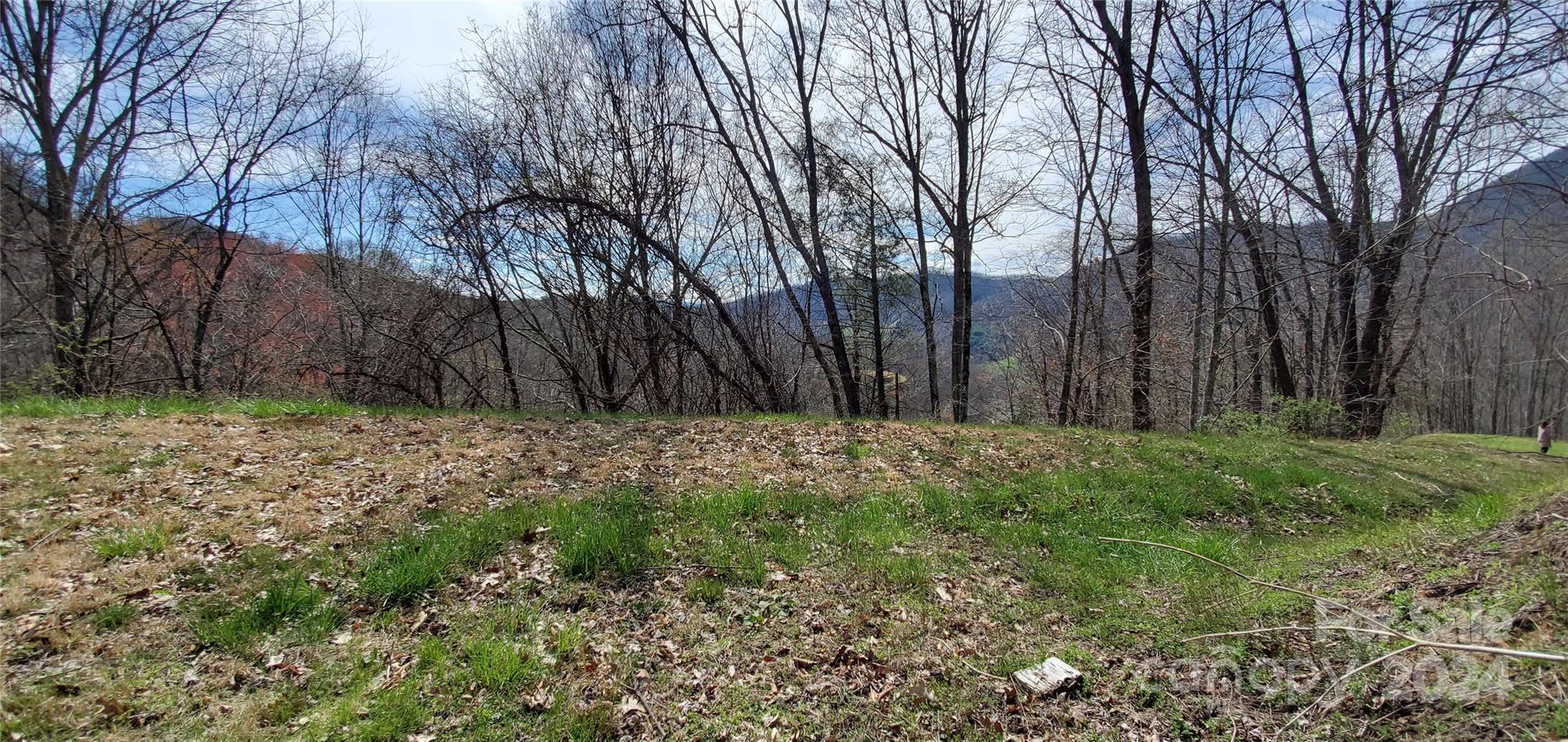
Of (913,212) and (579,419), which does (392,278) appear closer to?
(579,419)

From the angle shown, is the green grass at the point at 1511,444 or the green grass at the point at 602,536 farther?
the green grass at the point at 1511,444

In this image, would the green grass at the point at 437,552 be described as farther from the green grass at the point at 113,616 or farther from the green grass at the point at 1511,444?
the green grass at the point at 1511,444

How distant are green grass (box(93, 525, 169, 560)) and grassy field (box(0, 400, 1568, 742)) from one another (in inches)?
0.8

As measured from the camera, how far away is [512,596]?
3518 mm

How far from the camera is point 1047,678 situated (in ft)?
9.09

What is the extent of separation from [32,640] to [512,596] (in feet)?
6.70

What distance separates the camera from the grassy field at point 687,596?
2412mm

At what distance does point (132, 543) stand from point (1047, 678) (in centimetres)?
537

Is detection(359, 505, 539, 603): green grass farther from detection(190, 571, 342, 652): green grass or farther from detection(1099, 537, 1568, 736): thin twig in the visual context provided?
detection(1099, 537, 1568, 736): thin twig

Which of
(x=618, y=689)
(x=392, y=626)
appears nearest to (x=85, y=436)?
(x=392, y=626)

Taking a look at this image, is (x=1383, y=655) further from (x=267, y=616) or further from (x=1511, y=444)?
(x=1511, y=444)

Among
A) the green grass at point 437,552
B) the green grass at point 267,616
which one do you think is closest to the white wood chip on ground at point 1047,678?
the green grass at point 437,552

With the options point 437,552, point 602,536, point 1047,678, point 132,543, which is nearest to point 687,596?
point 602,536

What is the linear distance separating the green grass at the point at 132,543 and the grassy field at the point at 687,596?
2cm
